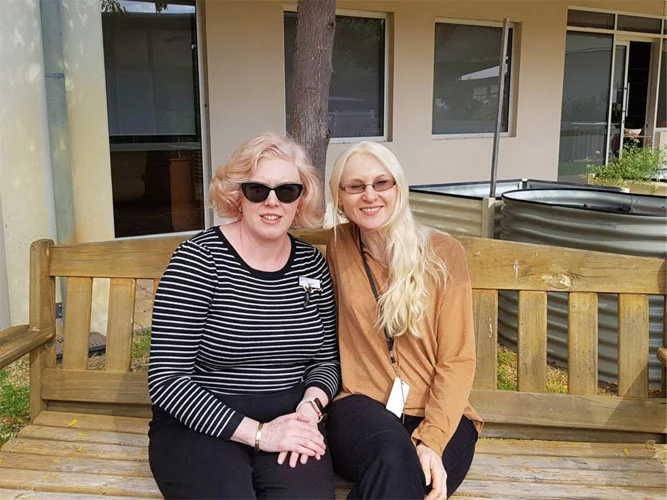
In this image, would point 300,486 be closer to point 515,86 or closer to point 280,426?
point 280,426

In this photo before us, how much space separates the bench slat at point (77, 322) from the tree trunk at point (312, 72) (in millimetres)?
1233

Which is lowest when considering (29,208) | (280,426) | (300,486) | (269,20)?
(300,486)

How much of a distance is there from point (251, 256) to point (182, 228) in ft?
17.4

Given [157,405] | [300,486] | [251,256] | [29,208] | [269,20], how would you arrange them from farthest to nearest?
[269,20]
[29,208]
[251,256]
[157,405]
[300,486]

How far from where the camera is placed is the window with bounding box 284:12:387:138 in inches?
308

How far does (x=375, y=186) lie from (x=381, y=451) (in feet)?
2.68

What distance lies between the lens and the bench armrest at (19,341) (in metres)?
2.32

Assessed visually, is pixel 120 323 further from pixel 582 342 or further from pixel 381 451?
pixel 582 342

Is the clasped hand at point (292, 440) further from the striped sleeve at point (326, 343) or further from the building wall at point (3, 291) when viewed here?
the building wall at point (3, 291)

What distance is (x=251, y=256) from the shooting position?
7.03 feet

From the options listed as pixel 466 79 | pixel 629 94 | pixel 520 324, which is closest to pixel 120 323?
pixel 520 324

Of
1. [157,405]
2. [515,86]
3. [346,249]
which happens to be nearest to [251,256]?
[346,249]

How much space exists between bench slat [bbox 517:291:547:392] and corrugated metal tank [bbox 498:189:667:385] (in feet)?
4.51

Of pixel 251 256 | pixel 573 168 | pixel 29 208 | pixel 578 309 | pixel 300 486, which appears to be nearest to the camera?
pixel 300 486
